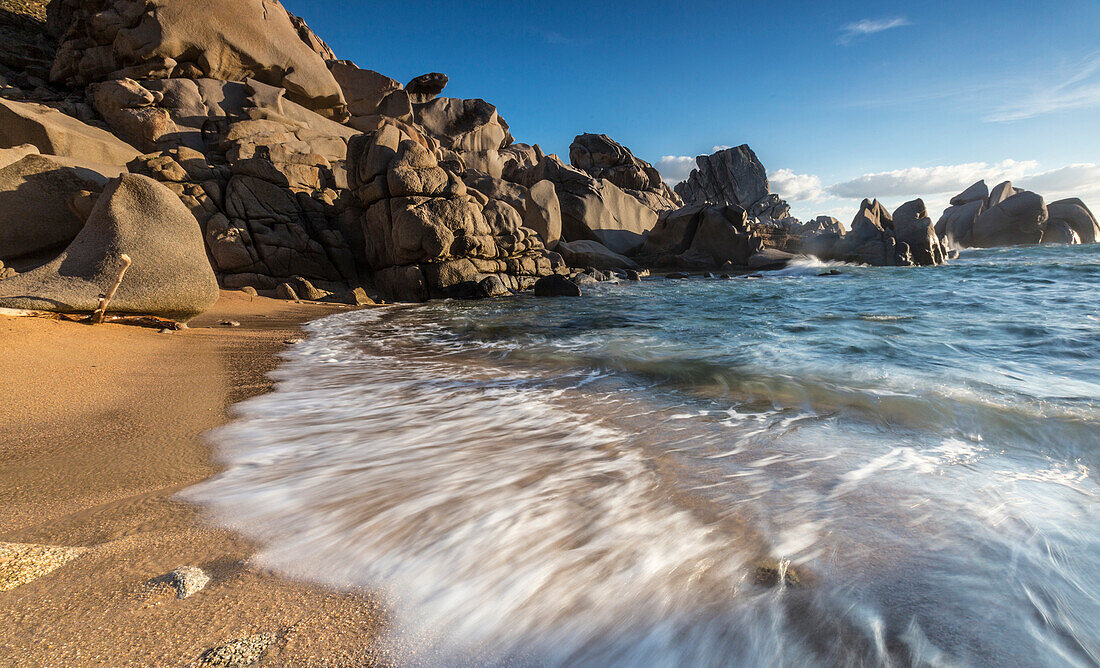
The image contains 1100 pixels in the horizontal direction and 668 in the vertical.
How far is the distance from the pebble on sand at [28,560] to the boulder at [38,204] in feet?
33.8

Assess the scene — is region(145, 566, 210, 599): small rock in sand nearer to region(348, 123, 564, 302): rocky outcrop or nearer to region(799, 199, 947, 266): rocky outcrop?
region(348, 123, 564, 302): rocky outcrop

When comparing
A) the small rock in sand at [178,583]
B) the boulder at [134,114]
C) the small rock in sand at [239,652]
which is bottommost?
the small rock in sand at [239,652]

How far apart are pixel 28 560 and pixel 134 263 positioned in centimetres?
651

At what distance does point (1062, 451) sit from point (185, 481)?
4851 millimetres

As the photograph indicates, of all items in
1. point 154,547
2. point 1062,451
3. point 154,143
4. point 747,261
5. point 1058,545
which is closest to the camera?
point 154,547

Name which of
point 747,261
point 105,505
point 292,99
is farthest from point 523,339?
point 747,261

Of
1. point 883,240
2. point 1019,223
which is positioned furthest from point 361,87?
point 1019,223

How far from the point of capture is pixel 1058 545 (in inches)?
75.3

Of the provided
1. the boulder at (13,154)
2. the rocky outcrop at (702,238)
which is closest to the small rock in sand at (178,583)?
the boulder at (13,154)

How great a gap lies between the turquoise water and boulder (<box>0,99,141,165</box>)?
1364cm

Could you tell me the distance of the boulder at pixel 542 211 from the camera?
21734 mm

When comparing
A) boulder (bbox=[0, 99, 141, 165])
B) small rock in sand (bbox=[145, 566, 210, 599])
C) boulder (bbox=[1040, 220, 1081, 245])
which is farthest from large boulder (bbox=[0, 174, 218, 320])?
boulder (bbox=[1040, 220, 1081, 245])

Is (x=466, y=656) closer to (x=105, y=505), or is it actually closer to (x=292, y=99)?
(x=105, y=505)

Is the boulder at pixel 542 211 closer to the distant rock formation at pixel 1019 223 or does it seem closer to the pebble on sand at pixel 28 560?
the pebble on sand at pixel 28 560
